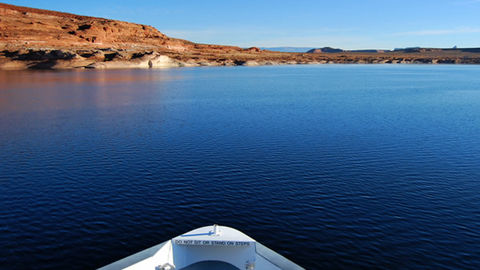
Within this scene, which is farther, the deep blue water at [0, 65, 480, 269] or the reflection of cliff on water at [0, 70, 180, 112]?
the reflection of cliff on water at [0, 70, 180, 112]

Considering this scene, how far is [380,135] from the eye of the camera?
142 feet

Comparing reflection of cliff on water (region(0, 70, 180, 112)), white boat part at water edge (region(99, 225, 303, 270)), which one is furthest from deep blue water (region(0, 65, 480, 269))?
reflection of cliff on water (region(0, 70, 180, 112))

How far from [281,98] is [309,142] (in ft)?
131

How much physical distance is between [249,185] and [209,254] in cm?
1072

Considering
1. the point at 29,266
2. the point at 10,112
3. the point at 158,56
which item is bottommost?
the point at 29,266

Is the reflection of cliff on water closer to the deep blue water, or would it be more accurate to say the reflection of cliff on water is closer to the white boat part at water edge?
the deep blue water

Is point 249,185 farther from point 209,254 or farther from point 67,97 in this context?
point 67,97

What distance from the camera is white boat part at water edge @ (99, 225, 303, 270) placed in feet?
50.6

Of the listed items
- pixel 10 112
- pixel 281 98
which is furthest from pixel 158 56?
pixel 10 112

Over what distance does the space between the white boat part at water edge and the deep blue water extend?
264 centimetres

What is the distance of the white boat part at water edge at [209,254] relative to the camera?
15.4m

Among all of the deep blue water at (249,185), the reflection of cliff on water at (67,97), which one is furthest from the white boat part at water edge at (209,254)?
the reflection of cliff on water at (67,97)

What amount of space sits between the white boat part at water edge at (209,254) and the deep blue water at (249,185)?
8.67ft

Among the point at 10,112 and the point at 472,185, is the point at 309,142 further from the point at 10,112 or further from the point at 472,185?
the point at 10,112
